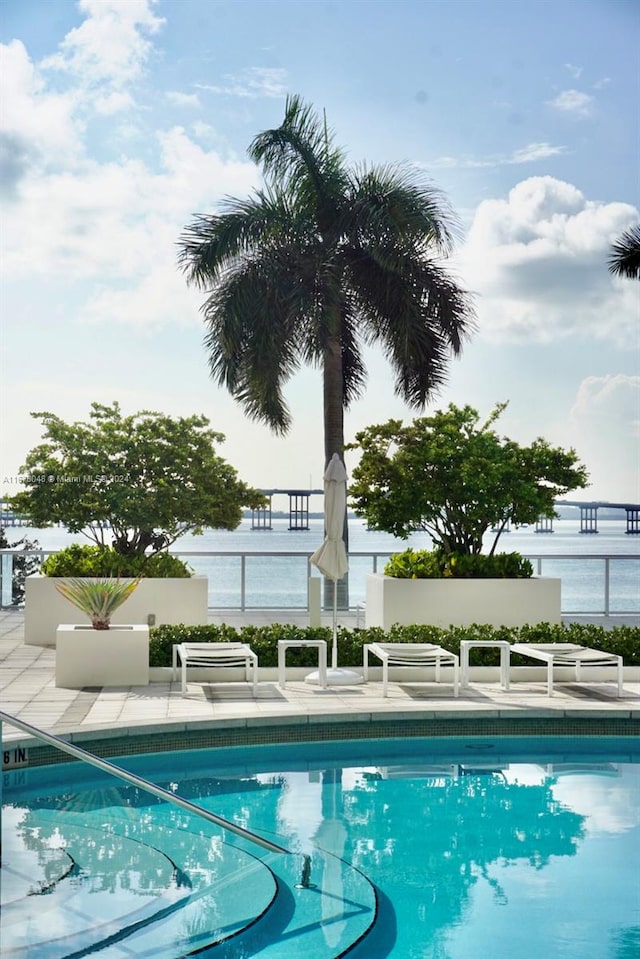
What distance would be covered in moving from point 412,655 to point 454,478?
141 inches

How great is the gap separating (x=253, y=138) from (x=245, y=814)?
36.1ft

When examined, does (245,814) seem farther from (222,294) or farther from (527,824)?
(222,294)

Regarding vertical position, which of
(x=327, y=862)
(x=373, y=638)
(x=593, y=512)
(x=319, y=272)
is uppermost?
(x=319, y=272)

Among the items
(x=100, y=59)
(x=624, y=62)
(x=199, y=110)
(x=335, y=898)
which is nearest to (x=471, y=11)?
(x=624, y=62)

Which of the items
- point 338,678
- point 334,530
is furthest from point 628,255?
point 338,678

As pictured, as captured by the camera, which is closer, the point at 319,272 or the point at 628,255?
the point at 319,272

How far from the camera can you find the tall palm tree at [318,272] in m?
14.5

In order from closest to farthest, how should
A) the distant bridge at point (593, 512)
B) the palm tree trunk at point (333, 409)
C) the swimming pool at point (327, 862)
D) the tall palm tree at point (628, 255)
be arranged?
the swimming pool at point (327, 862) < the palm tree trunk at point (333, 409) < the tall palm tree at point (628, 255) < the distant bridge at point (593, 512)

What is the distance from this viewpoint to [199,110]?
31.3 m

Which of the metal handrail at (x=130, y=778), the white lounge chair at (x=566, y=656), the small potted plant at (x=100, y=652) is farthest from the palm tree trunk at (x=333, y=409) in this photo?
the metal handrail at (x=130, y=778)

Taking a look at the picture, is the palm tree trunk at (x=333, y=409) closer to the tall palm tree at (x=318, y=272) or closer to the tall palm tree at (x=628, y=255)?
the tall palm tree at (x=318, y=272)

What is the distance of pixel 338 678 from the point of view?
9688 mm

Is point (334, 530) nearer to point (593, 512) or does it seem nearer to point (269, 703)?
point (269, 703)

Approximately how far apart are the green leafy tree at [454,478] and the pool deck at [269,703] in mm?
2980
